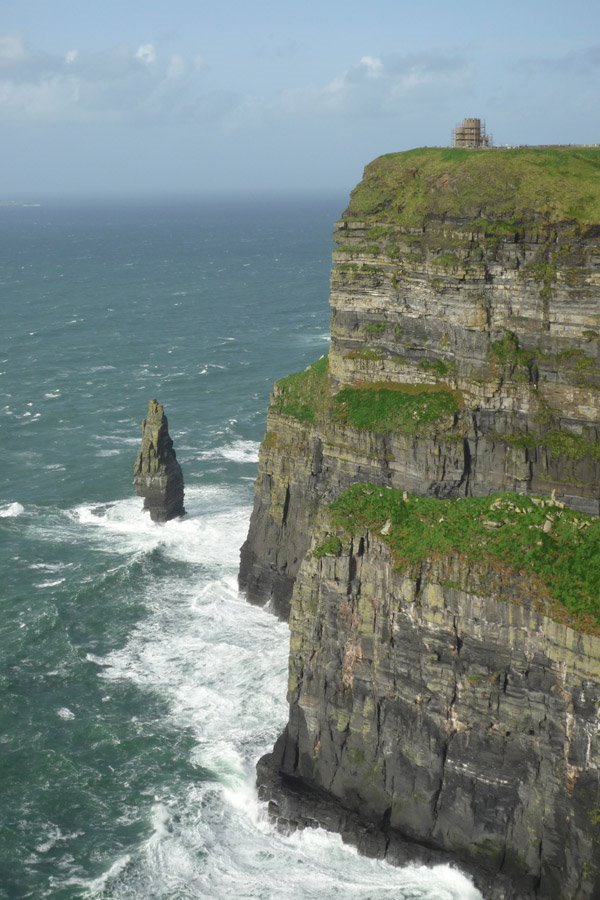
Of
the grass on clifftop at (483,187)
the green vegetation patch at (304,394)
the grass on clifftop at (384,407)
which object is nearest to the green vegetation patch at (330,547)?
the grass on clifftop at (384,407)

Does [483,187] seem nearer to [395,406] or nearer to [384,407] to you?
[395,406]

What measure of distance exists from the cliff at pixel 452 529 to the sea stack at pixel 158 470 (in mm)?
14230

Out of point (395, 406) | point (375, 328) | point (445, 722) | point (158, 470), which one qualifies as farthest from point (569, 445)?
point (158, 470)

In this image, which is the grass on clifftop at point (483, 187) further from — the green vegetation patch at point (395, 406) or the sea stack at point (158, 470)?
the sea stack at point (158, 470)

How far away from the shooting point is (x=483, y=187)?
65.1 metres

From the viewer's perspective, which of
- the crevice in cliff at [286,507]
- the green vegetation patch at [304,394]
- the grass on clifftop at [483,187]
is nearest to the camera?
the grass on clifftop at [483,187]

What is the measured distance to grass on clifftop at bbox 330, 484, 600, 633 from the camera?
42.3 m

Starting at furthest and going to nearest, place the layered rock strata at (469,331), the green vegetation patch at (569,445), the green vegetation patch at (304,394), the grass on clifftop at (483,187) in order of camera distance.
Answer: the green vegetation patch at (304,394), the grass on clifftop at (483,187), the layered rock strata at (469,331), the green vegetation patch at (569,445)

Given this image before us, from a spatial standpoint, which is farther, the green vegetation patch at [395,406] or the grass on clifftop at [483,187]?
the green vegetation patch at [395,406]

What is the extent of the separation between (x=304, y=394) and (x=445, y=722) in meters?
32.0

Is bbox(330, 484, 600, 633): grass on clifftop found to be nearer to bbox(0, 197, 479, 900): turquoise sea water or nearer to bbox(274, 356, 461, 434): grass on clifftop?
bbox(0, 197, 479, 900): turquoise sea water

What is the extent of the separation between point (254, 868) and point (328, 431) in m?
26.9

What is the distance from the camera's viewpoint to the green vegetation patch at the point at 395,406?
63.0 m

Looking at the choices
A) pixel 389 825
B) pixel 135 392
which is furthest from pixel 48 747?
pixel 135 392
